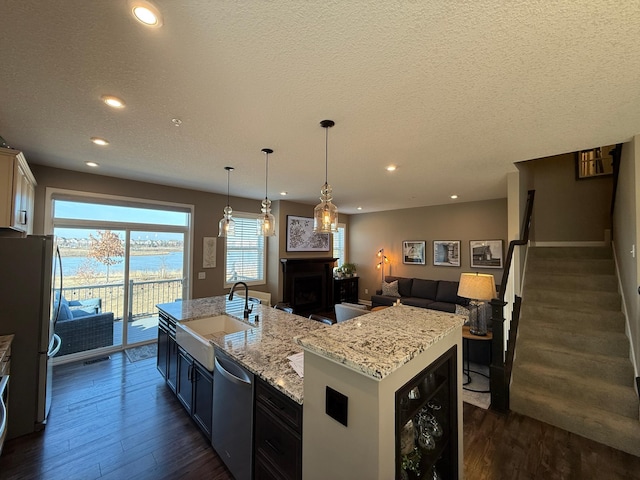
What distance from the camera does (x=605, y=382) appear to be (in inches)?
99.1

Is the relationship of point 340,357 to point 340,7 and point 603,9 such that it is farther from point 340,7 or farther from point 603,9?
point 603,9

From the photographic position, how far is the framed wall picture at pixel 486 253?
5445mm

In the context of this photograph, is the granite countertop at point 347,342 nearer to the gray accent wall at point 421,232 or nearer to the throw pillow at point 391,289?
the throw pillow at point 391,289

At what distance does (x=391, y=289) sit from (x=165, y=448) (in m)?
5.21

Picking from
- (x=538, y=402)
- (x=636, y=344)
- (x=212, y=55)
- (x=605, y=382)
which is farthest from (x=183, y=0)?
(x=605, y=382)

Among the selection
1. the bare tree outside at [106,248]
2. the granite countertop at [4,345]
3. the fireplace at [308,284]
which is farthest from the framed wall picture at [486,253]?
the granite countertop at [4,345]

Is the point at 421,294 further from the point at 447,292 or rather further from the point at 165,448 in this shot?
the point at 165,448

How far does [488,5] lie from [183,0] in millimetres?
1264

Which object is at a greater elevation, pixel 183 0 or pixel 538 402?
pixel 183 0

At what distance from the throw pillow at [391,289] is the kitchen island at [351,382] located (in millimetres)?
4731

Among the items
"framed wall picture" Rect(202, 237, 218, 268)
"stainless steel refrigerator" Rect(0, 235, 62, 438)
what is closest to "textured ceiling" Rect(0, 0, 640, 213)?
"stainless steel refrigerator" Rect(0, 235, 62, 438)

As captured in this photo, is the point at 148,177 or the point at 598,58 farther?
the point at 148,177

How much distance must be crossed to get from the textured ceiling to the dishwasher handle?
72.4 inches

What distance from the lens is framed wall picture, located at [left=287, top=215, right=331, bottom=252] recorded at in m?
5.90
